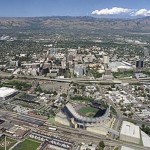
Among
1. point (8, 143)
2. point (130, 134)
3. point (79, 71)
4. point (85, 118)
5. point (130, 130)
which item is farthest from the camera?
point (79, 71)

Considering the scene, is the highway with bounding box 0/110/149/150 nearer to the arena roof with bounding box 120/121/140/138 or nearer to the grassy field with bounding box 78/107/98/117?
the arena roof with bounding box 120/121/140/138

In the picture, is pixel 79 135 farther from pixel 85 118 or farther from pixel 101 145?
pixel 101 145

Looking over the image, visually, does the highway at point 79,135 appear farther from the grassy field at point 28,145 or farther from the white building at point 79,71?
the white building at point 79,71

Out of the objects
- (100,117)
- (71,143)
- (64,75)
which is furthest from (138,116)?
(64,75)

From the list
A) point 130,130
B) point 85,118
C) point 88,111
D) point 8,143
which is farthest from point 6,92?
point 130,130

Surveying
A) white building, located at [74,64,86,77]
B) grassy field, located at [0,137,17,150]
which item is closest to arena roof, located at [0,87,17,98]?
grassy field, located at [0,137,17,150]

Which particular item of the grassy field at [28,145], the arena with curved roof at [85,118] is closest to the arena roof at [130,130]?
the arena with curved roof at [85,118]
